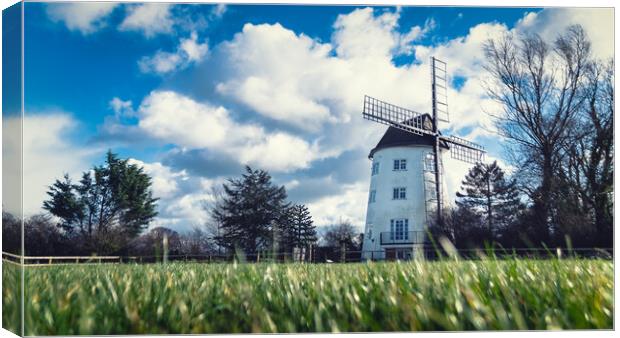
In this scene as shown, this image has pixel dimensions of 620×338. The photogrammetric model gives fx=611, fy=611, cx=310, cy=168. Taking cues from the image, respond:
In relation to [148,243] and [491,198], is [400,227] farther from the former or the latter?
[148,243]

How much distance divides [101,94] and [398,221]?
18957 millimetres

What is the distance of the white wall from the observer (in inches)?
1172

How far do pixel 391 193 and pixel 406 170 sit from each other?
4.76 feet

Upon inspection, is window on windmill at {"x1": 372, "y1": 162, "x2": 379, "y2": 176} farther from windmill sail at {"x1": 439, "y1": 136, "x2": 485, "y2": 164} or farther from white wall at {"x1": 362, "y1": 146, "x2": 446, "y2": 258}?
windmill sail at {"x1": 439, "y1": 136, "x2": 485, "y2": 164}

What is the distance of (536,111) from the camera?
16297 millimetres

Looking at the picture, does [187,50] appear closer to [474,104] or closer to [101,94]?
[101,94]

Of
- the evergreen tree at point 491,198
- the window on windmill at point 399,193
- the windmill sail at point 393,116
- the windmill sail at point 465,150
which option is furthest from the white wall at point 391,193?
the evergreen tree at point 491,198

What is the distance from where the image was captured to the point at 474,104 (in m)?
15.8

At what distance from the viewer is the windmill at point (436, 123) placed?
95.8 ft

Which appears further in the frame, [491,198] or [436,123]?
[436,123]

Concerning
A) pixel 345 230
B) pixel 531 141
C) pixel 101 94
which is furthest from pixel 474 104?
pixel 345 230

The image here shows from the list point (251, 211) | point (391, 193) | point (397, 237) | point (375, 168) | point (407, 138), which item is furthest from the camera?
point (375, 168)

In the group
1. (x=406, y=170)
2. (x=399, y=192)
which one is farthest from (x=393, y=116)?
(x=399, y=192)

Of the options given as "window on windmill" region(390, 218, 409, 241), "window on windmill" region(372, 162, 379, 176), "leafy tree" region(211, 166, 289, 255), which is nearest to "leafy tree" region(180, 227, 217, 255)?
"leafy tree" region(211, 166, 289, 255)
